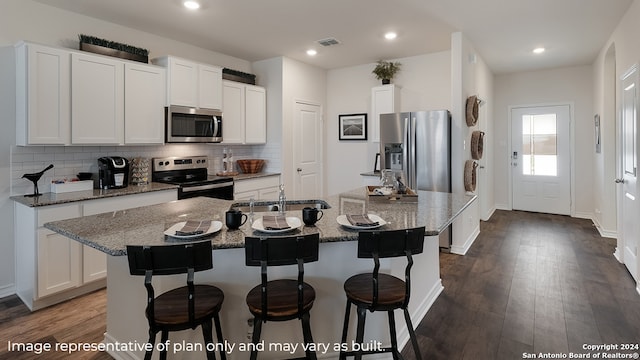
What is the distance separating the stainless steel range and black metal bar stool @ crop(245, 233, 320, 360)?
2.49m

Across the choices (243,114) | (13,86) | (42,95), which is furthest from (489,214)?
(13,86)

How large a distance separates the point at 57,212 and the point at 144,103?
139 cm

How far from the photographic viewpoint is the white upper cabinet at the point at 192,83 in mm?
3889

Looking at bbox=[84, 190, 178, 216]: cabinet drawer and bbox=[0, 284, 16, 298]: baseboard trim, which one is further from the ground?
bbox=[84, 190, 178, 216]: cabinet drawer

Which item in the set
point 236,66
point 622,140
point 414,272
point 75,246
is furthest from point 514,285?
point 236,66

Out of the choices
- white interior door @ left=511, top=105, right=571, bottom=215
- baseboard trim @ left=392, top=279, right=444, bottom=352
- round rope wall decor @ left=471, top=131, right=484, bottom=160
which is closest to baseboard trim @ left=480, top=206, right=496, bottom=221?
white interior door @ left=511, top=105, right=571, bottom=215

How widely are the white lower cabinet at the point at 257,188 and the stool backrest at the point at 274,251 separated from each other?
303 cm

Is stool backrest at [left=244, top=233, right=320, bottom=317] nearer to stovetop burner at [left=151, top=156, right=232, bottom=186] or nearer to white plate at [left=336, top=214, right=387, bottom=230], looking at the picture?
white plate at [left=336, top=214, right=387, bottom=230]

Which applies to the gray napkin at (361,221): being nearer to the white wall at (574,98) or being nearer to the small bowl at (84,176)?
the small bowl at (84,176)

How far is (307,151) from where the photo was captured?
18.7 ft

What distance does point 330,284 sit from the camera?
2006 millimetres

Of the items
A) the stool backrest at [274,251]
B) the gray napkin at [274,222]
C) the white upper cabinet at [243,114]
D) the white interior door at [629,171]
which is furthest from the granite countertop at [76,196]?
the white interior door at [629,171]

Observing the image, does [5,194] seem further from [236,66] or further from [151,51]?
[236,66]

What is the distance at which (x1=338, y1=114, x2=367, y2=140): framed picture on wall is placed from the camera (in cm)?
576
